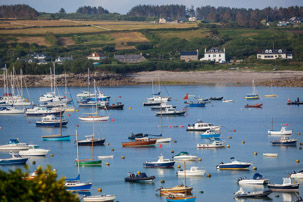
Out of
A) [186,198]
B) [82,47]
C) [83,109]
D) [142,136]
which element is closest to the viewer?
[186,198]

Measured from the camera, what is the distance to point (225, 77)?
364ft

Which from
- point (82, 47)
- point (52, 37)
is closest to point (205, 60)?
point (82, 47)

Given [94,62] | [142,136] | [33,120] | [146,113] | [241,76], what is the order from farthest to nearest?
1. [94,62]
2. [241,76]
3. [146,113]
4. [33,120]
5. [142,136]

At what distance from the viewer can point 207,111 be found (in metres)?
73.2

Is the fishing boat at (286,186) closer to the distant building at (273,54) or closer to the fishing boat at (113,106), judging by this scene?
the fishing boat at (113,106)

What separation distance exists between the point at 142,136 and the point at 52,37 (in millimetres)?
97713

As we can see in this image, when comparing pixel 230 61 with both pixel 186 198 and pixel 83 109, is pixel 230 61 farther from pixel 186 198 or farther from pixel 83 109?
pixel 186 198

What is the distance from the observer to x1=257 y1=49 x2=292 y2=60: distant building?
402ft

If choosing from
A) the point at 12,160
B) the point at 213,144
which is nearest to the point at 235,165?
the point at 213,144

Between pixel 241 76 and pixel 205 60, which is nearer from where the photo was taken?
pixel 241 76

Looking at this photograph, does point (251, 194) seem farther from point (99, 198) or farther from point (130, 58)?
point (130, 58)

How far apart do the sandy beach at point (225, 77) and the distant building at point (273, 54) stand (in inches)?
489

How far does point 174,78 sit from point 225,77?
9.13 meters

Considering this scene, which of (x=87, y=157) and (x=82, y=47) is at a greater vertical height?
(x=82, y=47)
